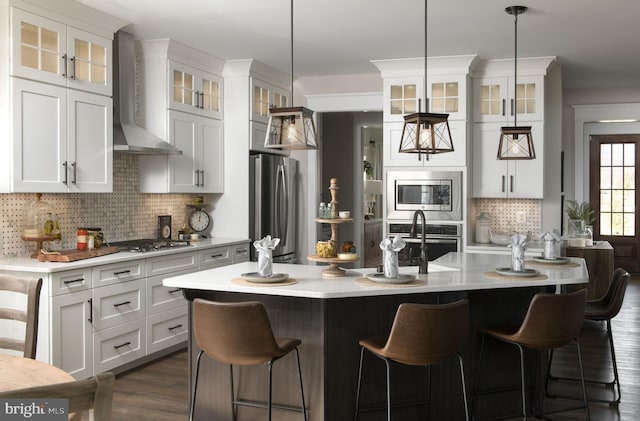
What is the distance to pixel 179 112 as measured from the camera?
5.58m

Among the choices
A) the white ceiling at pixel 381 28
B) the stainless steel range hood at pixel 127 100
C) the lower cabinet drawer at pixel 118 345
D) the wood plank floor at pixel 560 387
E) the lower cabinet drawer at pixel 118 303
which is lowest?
the wood plank floor at pixel 560 387

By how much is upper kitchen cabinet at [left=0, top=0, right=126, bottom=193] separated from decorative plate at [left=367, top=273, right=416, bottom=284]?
2.32 m

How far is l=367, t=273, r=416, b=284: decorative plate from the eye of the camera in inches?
128

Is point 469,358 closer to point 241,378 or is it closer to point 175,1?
point 241,378

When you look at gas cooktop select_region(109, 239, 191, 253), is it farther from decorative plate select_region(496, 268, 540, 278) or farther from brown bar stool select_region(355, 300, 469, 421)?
decorative plate select_region(496, 268, 540, 278)

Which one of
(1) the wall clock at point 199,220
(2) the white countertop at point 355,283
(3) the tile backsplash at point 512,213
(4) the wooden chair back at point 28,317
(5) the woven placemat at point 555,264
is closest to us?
(4) the wooden chair back at point 28,317

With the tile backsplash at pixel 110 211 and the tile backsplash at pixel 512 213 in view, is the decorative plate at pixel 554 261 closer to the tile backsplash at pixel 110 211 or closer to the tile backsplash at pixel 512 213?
the tile backsplash at pixel 512 213

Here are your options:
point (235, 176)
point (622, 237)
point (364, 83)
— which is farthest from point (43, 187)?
point (622, 237)

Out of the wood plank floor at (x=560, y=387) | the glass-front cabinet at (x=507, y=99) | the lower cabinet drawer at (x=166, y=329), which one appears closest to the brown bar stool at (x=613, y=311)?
the wood plank floor at (x=560, y=387)

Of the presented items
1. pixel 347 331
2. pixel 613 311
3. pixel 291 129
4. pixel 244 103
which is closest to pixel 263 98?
pixel 244 103

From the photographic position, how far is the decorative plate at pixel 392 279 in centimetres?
324

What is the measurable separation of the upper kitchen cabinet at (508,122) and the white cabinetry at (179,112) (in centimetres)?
268

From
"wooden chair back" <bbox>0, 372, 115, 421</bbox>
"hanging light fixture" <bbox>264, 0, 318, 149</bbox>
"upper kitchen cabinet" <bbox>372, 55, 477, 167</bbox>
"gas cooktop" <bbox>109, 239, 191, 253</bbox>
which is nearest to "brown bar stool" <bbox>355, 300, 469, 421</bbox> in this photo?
"hanging light fixture" <bbox>264, 0, 318, 149</bbox>

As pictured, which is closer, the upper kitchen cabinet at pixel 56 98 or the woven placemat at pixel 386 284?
the woven placemat at pixel 386 284
